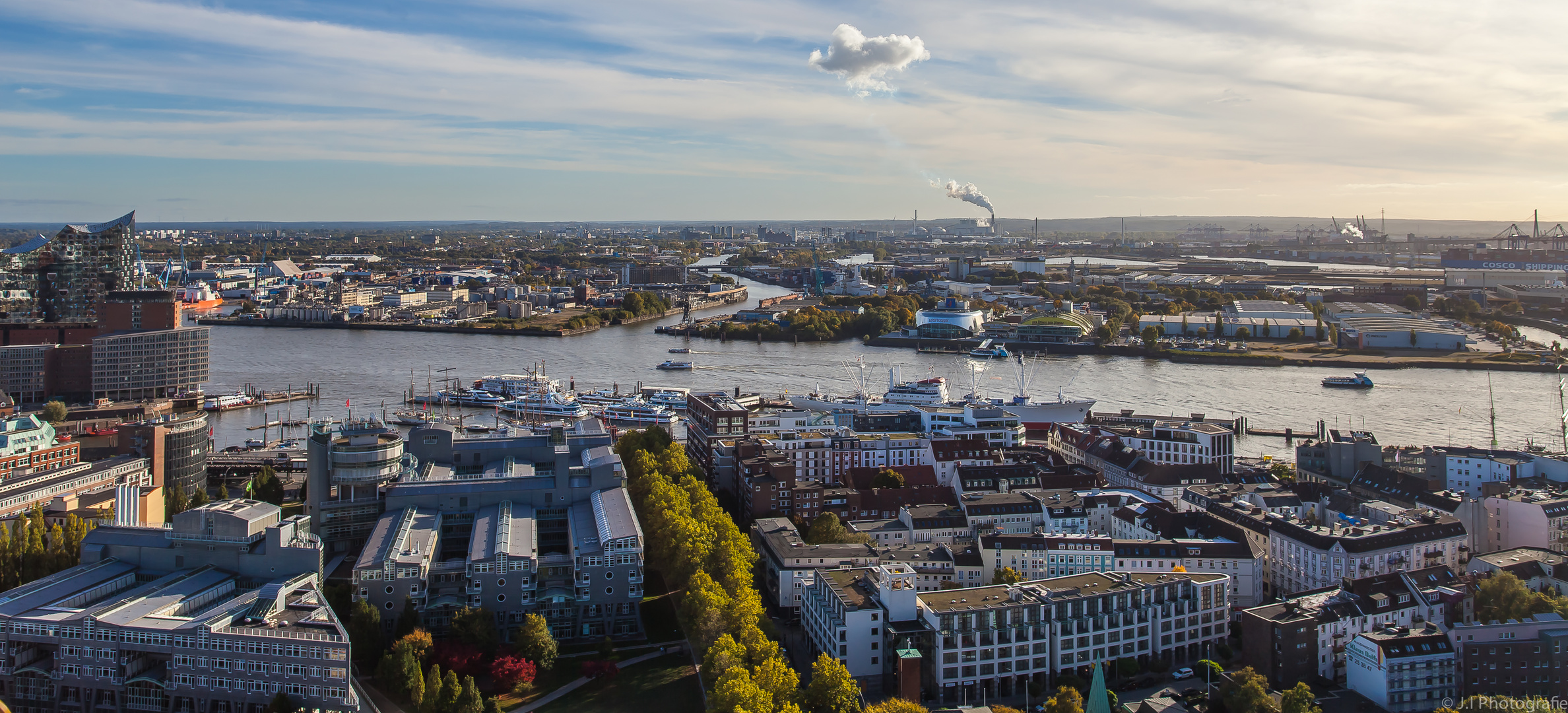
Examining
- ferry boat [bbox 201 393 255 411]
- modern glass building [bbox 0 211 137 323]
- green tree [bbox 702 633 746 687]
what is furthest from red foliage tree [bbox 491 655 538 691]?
modern glass building [bbox 0 211 137 323]

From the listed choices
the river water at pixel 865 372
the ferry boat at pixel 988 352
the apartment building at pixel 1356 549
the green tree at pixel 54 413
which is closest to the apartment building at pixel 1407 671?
the apartment building at pixel 1356 549

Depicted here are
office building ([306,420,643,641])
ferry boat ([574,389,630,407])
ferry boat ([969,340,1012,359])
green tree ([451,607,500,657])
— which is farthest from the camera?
ferry boat ([969,340,1012,359])

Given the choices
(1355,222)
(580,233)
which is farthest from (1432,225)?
(580,233)

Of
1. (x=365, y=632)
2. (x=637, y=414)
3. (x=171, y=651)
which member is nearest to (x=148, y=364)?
(x=637, y=414)

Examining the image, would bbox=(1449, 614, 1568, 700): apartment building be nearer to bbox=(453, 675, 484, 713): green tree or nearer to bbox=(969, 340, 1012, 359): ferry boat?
bbox=(453, 675, 484, 713): green tree

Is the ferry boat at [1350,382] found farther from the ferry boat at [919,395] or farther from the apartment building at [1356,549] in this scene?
the apartment building at [1356,549]

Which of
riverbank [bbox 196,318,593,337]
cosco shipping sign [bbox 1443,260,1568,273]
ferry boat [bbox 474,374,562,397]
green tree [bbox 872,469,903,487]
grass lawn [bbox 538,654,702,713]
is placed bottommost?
grass lawn [bbox 538,654,702,713]
